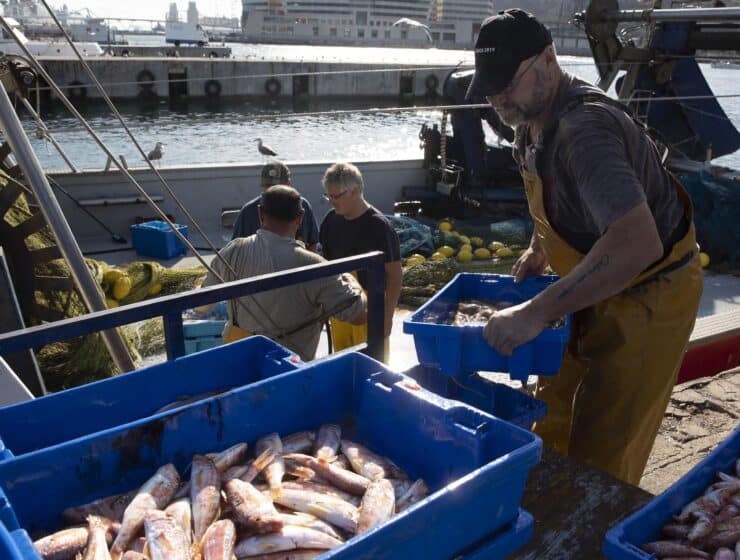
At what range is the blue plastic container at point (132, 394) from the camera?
1942 mm

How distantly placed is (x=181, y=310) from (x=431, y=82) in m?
47.1

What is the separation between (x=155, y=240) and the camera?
8.79m

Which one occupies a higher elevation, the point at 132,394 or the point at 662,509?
the point at 132,394

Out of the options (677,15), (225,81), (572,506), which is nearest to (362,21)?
(225,81)

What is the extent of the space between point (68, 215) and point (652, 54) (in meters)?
8.93

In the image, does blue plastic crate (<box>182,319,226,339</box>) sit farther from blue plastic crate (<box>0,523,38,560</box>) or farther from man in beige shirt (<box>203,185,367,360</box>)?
blue plastic crate (<box>0,523,38,560</box>)

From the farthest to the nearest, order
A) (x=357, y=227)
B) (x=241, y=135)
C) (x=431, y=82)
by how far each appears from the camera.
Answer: (x=431, y=82), (x=241, y=135), (x=357, y=227)

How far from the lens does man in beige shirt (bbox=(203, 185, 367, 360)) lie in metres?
3.67

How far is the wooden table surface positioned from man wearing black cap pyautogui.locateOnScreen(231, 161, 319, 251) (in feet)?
10.1

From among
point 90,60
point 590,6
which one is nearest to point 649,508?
point 590,6

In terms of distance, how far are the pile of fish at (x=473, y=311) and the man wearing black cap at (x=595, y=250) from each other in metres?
0.23

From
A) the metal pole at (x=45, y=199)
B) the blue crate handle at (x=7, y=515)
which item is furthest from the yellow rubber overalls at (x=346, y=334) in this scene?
the blue crate handle at (x=7, y=515)

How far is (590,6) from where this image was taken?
1001 cm

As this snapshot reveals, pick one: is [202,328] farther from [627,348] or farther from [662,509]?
[662,509]
